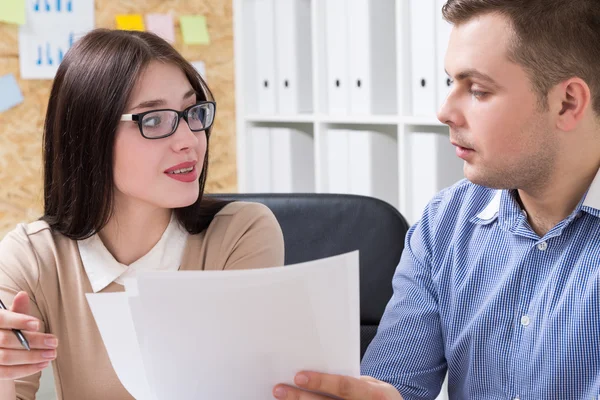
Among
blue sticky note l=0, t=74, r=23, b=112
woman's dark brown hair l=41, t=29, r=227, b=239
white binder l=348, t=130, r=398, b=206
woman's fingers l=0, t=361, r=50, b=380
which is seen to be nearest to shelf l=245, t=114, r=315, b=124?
white binder l=348, t=130, r=398, b=206

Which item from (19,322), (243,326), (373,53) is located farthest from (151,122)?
(373,53)

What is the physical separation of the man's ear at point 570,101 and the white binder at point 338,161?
1288 millimetres

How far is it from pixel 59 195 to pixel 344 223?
52cm

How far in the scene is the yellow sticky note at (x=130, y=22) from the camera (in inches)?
105

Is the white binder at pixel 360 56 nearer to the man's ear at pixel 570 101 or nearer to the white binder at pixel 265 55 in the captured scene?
the white binder at pixel 265 55

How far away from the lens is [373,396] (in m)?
1.00

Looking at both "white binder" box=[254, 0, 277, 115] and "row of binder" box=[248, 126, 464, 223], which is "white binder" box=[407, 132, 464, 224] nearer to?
"row of binder" box=[248, 126, 464, 223]

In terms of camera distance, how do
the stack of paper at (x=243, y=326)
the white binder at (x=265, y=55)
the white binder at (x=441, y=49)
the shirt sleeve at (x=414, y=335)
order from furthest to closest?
1. the white binder at (x=265, y=55)
2. the white binder at (x=441, y=49)
3. the shirt sleeve at (x=414, y=335)
4. the stack of paper at (x=243, y=326)

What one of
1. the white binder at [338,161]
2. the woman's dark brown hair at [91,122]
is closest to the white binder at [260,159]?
the white binder at [338,161]

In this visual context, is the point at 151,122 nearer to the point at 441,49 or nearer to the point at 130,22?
the point at 441,49

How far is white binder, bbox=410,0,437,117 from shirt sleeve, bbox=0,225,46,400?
111 cm

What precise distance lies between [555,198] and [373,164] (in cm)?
117

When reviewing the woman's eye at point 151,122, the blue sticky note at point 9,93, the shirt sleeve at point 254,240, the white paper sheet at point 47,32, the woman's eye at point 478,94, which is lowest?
the shirt sleeve at point 254,240

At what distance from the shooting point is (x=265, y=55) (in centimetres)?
266
